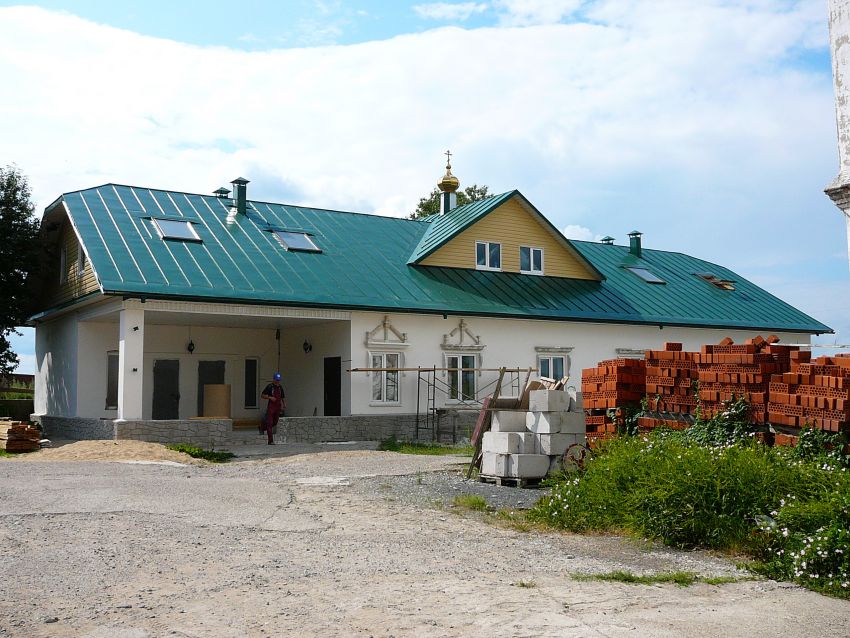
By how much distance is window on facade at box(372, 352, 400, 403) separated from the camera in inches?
862

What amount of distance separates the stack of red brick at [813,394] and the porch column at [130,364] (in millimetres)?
13030

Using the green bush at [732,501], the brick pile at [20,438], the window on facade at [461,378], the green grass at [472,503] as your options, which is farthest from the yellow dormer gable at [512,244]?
the green bush at [732,501]

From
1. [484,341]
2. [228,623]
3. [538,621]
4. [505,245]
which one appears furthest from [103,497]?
[505,245]

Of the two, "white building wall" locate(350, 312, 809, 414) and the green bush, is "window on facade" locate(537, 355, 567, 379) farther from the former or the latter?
the green bush

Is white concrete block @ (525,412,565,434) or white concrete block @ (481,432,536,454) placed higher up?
white concrete block @ (525,412,565,434)

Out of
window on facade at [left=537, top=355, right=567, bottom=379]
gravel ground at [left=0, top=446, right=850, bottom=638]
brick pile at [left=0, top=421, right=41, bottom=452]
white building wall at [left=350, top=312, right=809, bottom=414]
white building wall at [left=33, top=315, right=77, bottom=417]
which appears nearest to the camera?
gravel ground at [left=0, top=446, right=850, bottom=638]

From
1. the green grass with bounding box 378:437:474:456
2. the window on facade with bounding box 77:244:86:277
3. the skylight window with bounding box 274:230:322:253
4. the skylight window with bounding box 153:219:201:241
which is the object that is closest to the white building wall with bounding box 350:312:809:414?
the green grass with bounding box 378:437:474:456

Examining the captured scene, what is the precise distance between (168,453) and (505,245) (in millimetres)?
13003

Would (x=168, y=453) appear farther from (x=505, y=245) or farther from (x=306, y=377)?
(x=505, y=245)

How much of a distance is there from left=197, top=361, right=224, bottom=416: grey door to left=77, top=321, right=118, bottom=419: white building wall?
263 cm

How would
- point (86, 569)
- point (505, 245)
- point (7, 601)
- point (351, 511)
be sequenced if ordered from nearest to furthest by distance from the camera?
point (7, 601)
point (86, 569)
point (351, 511)
point (505, 245)

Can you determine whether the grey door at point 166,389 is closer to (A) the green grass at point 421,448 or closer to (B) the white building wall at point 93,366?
(B) the white building wall at point 93,366

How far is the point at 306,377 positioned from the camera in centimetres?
2386

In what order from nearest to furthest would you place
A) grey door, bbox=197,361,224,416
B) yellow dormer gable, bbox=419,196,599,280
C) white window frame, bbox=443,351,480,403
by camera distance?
white window frame, bbox=443,351,480,403
grey door, bbox=197,361,224,416
yellow dormer gable, bbox=419,196,599,280
